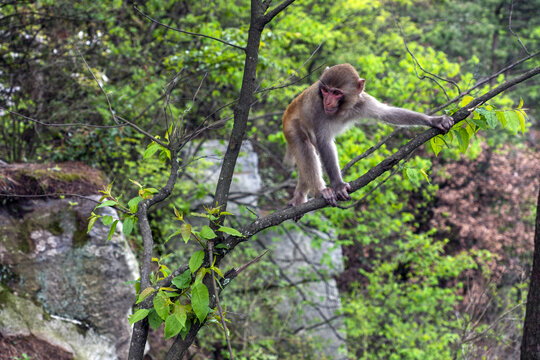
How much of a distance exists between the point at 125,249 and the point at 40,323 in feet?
3.83

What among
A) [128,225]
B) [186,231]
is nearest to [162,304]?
[186,231]

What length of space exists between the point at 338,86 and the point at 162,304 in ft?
8.09

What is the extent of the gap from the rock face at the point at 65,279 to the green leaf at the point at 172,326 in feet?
9.78

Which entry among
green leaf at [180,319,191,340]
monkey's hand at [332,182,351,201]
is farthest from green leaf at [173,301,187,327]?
monkey's hand at [332,182,351,201]

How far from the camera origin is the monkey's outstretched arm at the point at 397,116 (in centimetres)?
333

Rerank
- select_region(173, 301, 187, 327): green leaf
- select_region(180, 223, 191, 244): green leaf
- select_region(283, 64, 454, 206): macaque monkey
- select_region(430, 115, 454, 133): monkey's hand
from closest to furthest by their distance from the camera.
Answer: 1. select_region(173, 301, 187, 327): green leaf
2. select_region(180, 223, 191, 244): green leaf
3. select_region(430, 115, 454, 133): monkey's hand
4. select_region(283, 64, 454, 206): macaque monkey

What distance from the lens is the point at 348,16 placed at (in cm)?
1191

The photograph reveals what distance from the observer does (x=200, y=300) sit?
7.65 feet

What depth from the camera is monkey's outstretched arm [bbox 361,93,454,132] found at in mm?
3326

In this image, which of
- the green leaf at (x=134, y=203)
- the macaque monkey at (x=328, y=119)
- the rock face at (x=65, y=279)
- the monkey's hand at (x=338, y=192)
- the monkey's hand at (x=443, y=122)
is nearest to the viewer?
the green leaf at (x=134, y=203)

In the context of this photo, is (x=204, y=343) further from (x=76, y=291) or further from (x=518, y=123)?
(x=518, y=123)

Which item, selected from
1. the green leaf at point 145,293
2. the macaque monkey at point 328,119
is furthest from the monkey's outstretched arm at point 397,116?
the green leaf at point 145,293

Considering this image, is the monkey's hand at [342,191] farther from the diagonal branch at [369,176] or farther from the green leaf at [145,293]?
the green leaf at [145,293]

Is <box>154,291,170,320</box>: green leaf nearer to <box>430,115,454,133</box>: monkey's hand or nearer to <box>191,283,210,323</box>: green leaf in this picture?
<box>191,283,210,323</box>: green leaf
